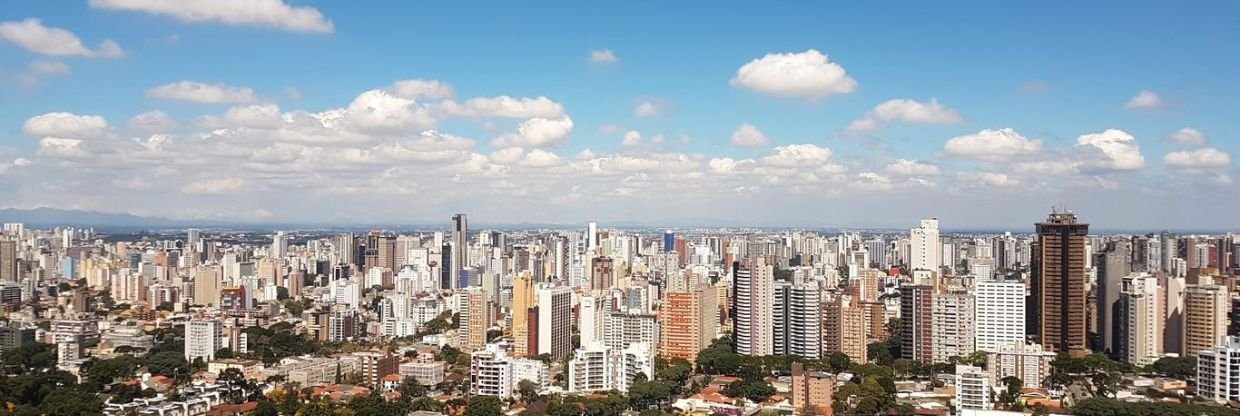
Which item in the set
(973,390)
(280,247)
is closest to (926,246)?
(973,390)

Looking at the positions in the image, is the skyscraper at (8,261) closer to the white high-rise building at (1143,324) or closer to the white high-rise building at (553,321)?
the white high-rise building at (553,321)

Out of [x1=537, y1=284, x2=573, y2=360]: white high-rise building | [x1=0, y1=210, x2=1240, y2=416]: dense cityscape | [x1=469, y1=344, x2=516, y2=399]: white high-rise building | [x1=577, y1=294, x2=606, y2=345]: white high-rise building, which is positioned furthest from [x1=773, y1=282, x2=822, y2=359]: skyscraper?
[x1=469, y1=344, x2=516, y2=399]: white high-rise building

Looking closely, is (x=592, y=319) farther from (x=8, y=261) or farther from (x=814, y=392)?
(x=8, y=261)

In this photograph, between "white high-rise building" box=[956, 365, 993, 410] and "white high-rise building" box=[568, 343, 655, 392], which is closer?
"white high-rise building" box=[956, 365, 993, 410]

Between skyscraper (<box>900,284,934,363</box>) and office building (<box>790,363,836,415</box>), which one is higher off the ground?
skyscraper (<box>900,284,934,363</box>)

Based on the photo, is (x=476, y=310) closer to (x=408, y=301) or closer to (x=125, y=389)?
(x=408, y=301)

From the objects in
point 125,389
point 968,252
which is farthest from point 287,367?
point 968,252

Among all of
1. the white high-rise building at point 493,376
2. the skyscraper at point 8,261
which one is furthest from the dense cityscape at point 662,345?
the skyscraper at point 8,261

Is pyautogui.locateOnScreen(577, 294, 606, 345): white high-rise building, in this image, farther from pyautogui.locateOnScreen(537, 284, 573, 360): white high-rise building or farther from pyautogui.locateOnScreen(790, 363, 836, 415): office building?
pyautogui.locateOnScreen(790, 363, 836, 415): office building
